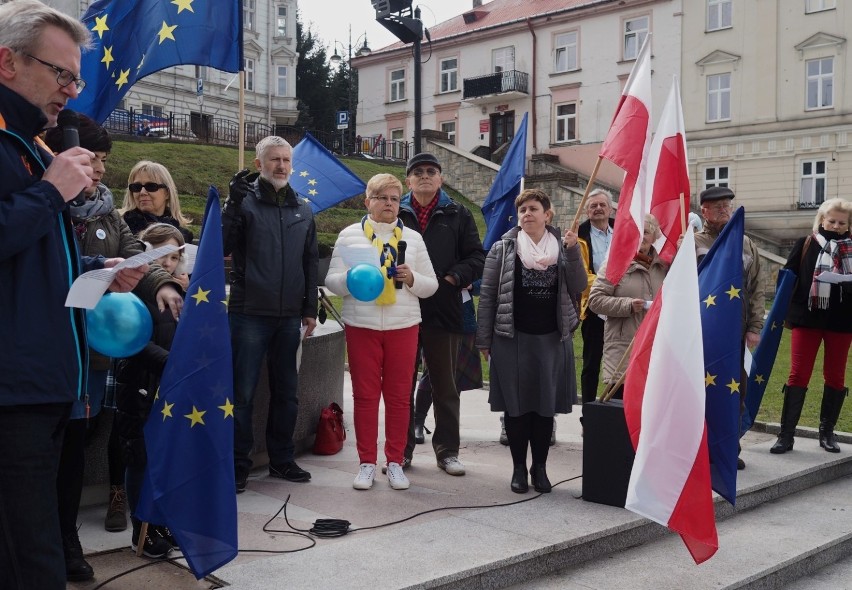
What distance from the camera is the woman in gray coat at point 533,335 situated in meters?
5.69

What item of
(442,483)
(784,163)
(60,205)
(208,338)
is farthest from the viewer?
(784,163)

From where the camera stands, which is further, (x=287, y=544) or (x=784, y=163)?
(x=784, y=163)

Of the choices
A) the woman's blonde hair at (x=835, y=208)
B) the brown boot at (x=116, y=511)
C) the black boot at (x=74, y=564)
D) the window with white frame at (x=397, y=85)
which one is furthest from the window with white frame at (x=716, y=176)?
the black boot at (x=74, y=564)

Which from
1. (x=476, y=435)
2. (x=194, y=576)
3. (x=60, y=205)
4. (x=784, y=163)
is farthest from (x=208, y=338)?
(x=784, y=163)

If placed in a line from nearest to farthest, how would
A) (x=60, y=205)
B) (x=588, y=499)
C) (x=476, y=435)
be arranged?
(x=60, y=205)
(x=588, y=499)
(x=476, y=435)

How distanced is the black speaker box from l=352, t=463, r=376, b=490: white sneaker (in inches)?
52.8

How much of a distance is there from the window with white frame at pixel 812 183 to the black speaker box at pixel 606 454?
30437 millimetres

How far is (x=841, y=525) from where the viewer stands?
5.57 meters

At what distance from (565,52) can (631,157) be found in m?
36.7

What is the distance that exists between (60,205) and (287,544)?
2476mm

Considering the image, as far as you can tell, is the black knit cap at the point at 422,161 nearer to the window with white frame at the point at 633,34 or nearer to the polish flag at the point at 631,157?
the polish flag at the point at 631,157

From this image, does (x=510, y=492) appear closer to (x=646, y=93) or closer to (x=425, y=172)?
(x=425, y=172)

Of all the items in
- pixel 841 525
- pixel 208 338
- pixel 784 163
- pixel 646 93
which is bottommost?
pixel 841 525

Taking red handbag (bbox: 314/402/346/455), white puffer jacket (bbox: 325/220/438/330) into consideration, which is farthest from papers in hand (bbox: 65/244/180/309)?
red handbag (bbox: 314/402/346/455)
